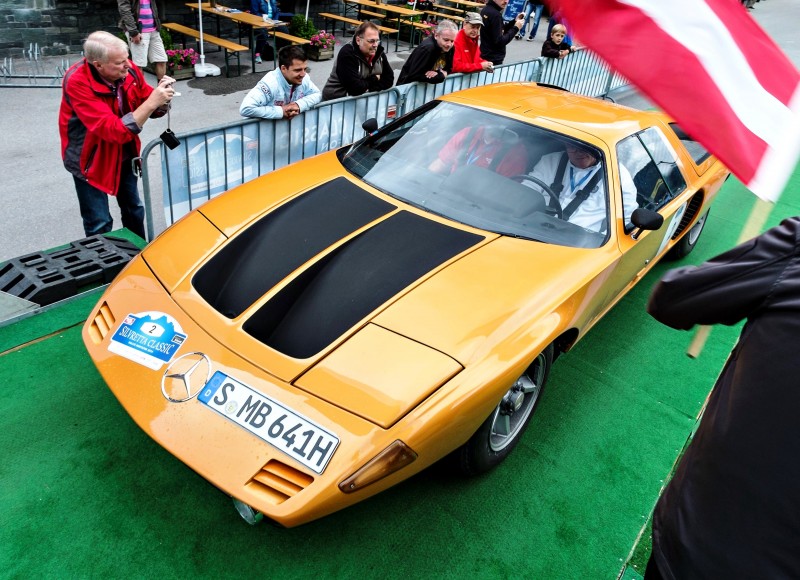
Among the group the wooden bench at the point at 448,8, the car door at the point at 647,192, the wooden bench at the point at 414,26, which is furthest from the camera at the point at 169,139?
the wooden bench at the point at 448,8

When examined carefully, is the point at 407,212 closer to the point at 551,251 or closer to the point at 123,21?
the point at 551,251

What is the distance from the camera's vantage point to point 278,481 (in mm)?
1977

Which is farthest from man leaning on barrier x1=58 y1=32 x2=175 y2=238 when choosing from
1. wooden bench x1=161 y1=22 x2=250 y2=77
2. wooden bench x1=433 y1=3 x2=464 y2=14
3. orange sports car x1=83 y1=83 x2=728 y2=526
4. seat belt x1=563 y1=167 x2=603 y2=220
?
wooden bench x1=433 y1=3 x2=464 y2=14

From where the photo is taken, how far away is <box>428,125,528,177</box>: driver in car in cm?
329

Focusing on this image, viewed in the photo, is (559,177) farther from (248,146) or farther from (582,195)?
(248,146)

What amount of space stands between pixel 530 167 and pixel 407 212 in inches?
32.3

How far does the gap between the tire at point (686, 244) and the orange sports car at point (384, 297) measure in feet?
3.58

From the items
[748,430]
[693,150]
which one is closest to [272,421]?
[748,430]

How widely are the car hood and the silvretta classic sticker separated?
0.40ft

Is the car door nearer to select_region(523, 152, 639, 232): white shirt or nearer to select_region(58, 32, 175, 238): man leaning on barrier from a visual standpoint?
select_region(523, 152, 639, 232): white shirt

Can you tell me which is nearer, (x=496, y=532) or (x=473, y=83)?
(x=496, y=532)

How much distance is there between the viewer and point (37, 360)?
308 centimetres

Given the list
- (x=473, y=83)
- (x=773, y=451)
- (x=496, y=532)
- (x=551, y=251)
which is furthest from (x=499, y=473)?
(x=473, y=83)

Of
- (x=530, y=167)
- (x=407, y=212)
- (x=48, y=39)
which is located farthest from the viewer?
(x=48, y=39)
